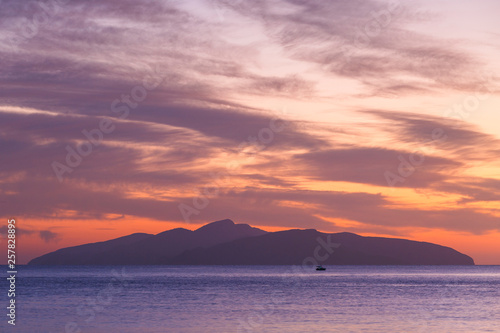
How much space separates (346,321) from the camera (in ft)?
203

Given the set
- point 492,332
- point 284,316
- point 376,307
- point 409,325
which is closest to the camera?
point 492,332

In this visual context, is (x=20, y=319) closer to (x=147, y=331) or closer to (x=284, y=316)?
(x=147, y=331)

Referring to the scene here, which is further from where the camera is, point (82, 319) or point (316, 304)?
point (316, 304)

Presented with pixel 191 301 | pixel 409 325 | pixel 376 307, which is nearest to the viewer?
pixel 409 325

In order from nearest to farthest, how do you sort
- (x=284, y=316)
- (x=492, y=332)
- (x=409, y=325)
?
(x=492, y=332) → (x=409, y=325) → (x=284, y=316)

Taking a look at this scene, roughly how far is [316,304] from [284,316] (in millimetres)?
16372

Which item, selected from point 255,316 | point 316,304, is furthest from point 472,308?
point 255,316

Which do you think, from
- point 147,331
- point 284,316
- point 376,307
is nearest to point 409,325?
point 284,316

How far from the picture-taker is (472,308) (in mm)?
78875

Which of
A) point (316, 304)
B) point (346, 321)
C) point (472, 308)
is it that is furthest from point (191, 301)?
point (472, 308)

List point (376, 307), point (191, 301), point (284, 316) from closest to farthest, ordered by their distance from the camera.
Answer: point (284, 316)
point (376, 307)
point (191, 301)

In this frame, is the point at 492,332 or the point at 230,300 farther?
the point at 230,300

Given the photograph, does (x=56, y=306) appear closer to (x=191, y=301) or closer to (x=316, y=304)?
(x=191, y=301)

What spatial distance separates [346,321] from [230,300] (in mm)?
31211
